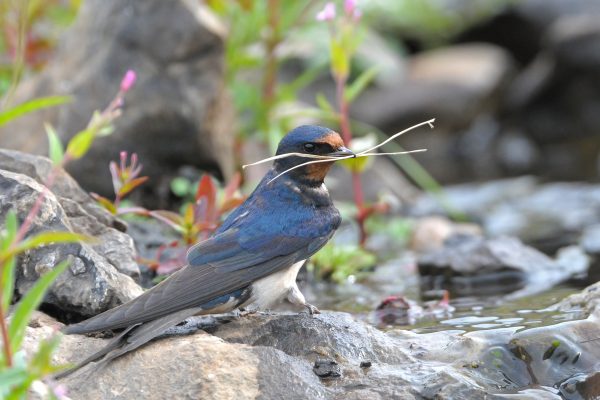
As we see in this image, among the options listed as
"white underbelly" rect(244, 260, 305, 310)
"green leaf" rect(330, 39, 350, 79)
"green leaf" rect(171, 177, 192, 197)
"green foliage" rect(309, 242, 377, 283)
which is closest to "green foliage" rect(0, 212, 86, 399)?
"white underbelly" rect(244, 260, 305, 310)

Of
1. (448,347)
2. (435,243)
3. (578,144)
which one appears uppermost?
(448,347)

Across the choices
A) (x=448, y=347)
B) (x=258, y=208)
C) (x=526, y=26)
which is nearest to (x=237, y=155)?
(x=258, y=208)

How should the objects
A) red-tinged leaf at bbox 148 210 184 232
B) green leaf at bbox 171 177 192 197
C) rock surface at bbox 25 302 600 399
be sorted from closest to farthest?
rock surface at bbox 25 302 600 399 → red-tinged leaf at bbox 148 210 184 232 → green leaf at bbox 171 177 192 197

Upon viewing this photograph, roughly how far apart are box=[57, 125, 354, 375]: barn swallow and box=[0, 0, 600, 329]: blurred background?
24.1 inches

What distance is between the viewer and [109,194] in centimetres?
592

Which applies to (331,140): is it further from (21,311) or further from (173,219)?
(21,311)

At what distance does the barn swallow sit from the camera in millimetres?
3447

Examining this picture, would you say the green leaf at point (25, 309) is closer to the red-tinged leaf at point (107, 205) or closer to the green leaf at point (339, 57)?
the red-tinged leaf at point (107, 205)

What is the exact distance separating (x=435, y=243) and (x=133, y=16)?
8.26ft

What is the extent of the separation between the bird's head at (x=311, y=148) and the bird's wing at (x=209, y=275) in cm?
29

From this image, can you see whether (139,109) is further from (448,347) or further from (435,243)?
(448,347)

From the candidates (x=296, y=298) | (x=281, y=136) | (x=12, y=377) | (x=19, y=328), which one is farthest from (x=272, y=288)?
(x=281, y=136)

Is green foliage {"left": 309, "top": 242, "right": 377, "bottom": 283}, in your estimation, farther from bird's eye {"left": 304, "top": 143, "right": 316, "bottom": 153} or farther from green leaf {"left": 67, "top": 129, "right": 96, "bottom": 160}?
green leaf {"left": 67, "top": 129, "right": 96, "bottom": 160}

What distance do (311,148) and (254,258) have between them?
23.1 inches
